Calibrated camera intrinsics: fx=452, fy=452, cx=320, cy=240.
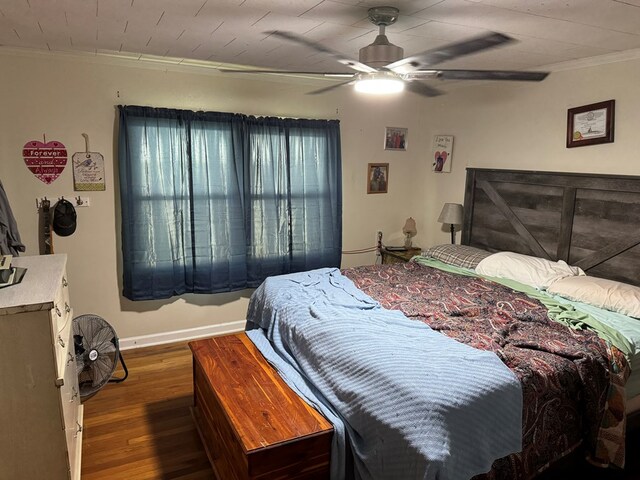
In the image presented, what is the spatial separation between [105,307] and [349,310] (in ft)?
7.03

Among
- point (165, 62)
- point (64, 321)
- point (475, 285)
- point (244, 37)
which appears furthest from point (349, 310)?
point (165, 62)

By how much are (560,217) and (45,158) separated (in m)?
3.87

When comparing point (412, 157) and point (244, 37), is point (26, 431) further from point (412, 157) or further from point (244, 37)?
point (412, 157)

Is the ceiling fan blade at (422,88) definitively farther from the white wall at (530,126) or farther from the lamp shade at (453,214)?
the lamp shade at (453,214)

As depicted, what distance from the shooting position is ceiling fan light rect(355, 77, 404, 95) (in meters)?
2.28

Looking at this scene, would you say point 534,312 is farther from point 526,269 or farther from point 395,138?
point 395,138

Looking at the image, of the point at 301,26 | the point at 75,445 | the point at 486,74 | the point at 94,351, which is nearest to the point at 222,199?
the point at 94,351

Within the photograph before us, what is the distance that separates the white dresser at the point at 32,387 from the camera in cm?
175

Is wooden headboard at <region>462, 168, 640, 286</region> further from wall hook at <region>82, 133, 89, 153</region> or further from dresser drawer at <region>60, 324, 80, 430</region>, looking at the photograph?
dresser drawer at <region>60, 324, 80, 430</region>

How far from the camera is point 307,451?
184 centimetres

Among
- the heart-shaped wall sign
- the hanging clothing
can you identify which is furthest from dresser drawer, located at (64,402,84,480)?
the heart-shaped wall sign

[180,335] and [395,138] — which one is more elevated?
[395,138]

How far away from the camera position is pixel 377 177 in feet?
15.0

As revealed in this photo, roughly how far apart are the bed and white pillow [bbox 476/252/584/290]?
61 mm
